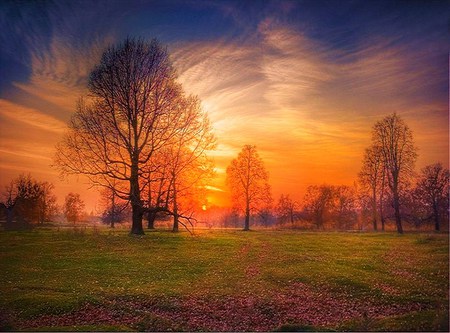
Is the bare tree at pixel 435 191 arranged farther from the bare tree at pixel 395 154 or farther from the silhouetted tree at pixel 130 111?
the silhouetted tree at pixel 130 111

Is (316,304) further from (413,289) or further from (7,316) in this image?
(7,316)

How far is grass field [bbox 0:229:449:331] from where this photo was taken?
14570 mm

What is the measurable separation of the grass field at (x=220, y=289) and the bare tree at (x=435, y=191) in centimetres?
2132

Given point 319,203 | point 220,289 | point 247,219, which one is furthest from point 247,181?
point 220,289

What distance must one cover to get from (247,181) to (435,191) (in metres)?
33.4

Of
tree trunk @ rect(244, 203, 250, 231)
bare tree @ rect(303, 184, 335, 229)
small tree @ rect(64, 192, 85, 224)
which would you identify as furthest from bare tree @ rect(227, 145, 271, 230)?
small tree @ rect(64, 192, 85, 224)

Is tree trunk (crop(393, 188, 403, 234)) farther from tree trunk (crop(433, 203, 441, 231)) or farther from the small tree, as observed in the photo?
the small tree

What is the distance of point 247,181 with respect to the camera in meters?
69.5

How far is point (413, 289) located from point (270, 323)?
9014 millimetres

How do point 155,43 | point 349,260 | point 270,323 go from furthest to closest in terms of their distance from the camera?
1. point 155,43
2. point 349,260
3. point 270,323

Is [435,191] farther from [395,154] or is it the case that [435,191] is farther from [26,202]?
[26,202]

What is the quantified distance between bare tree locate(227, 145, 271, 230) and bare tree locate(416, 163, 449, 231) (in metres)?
28.1

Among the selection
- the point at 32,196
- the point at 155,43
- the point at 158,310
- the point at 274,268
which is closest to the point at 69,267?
the point at 158,310

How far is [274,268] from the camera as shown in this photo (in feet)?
78.4
